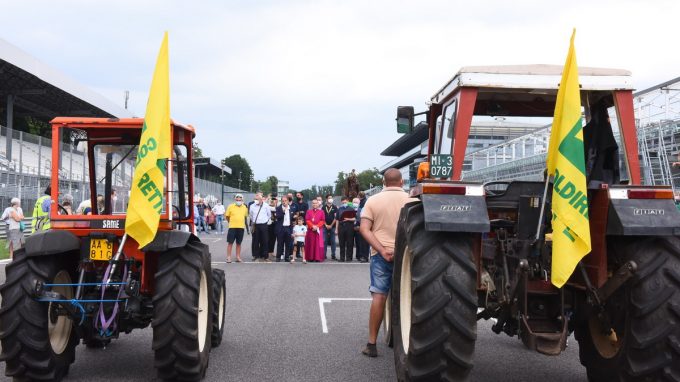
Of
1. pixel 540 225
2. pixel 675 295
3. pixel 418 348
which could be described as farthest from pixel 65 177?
pixel 675 295

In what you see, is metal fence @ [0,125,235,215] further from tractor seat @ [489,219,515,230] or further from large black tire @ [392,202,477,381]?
large black tire @ [392,202,477,381]

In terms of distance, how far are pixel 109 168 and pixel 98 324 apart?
71.1 inches

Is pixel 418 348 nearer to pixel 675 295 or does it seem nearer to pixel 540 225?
pixel 540 225

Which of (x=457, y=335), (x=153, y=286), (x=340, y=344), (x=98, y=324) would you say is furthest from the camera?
(x=340, y=344)

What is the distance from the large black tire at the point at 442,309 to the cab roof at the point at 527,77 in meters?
1.29

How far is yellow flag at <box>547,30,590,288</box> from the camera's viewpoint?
14.4 ft

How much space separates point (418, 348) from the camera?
4.56m

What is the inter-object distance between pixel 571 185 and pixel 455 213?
0.76 m

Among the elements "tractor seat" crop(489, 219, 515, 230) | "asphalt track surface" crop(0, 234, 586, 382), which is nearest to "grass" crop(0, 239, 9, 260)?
"asphalt track surface" crop(0, 234, 586, 382)

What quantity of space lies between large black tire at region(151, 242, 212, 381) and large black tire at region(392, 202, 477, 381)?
6.08 ft

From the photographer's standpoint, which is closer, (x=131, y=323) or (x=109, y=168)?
(x=131, y=323)

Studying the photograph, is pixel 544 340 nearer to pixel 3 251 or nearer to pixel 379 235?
pixel 379 235

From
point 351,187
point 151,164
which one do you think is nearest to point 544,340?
point 151,164

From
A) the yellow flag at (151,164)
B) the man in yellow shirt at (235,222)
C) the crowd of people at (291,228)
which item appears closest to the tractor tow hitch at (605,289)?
the yellow flag at (151,164)
